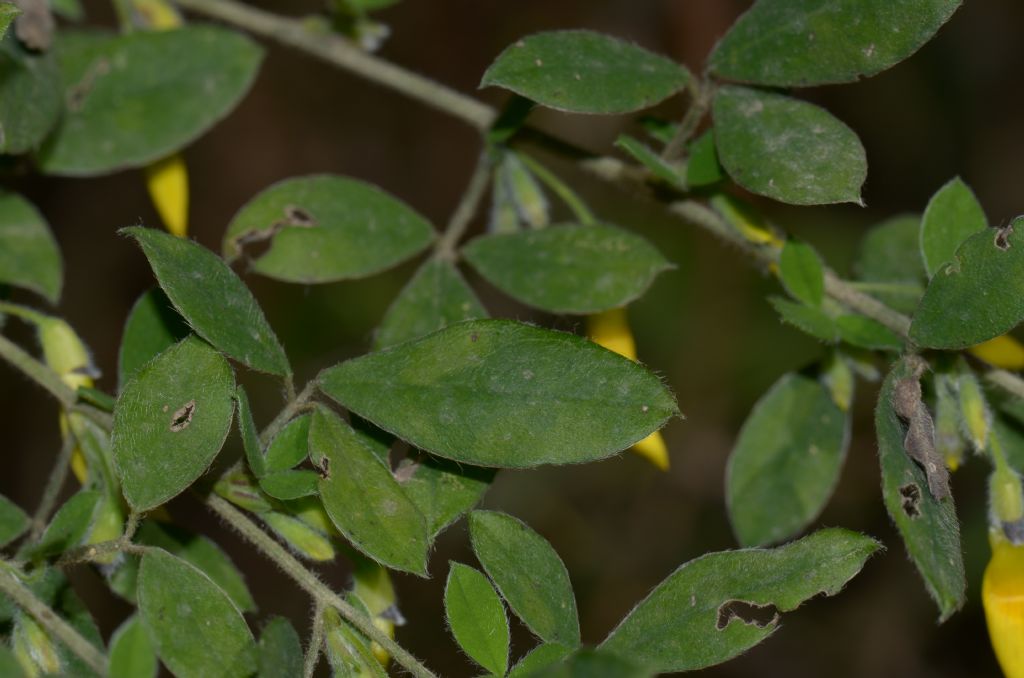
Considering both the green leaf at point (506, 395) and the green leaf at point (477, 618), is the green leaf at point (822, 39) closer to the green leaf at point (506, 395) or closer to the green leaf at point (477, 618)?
the green leaf at point (506, 395)

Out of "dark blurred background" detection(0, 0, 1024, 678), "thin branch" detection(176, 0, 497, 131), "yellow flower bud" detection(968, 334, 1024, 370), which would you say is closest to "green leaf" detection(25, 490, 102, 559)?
"thin branch" detection(176, 0, 497, 131)

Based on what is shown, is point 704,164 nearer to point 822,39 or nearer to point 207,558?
point 822,39

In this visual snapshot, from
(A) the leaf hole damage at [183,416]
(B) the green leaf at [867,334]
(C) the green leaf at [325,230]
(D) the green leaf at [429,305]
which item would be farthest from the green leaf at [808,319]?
(A) the leaf hole damage at [183,416]

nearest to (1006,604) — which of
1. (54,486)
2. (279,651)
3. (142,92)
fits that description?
(279,651)

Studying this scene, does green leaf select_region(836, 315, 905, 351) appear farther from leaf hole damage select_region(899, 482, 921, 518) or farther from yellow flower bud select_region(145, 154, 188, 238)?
yellow flower bud select_region(145, 154, 188, 238)

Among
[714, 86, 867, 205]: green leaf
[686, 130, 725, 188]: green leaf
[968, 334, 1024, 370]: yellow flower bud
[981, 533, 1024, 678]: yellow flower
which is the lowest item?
[981, 533, 1024, 678]: yellow flower
